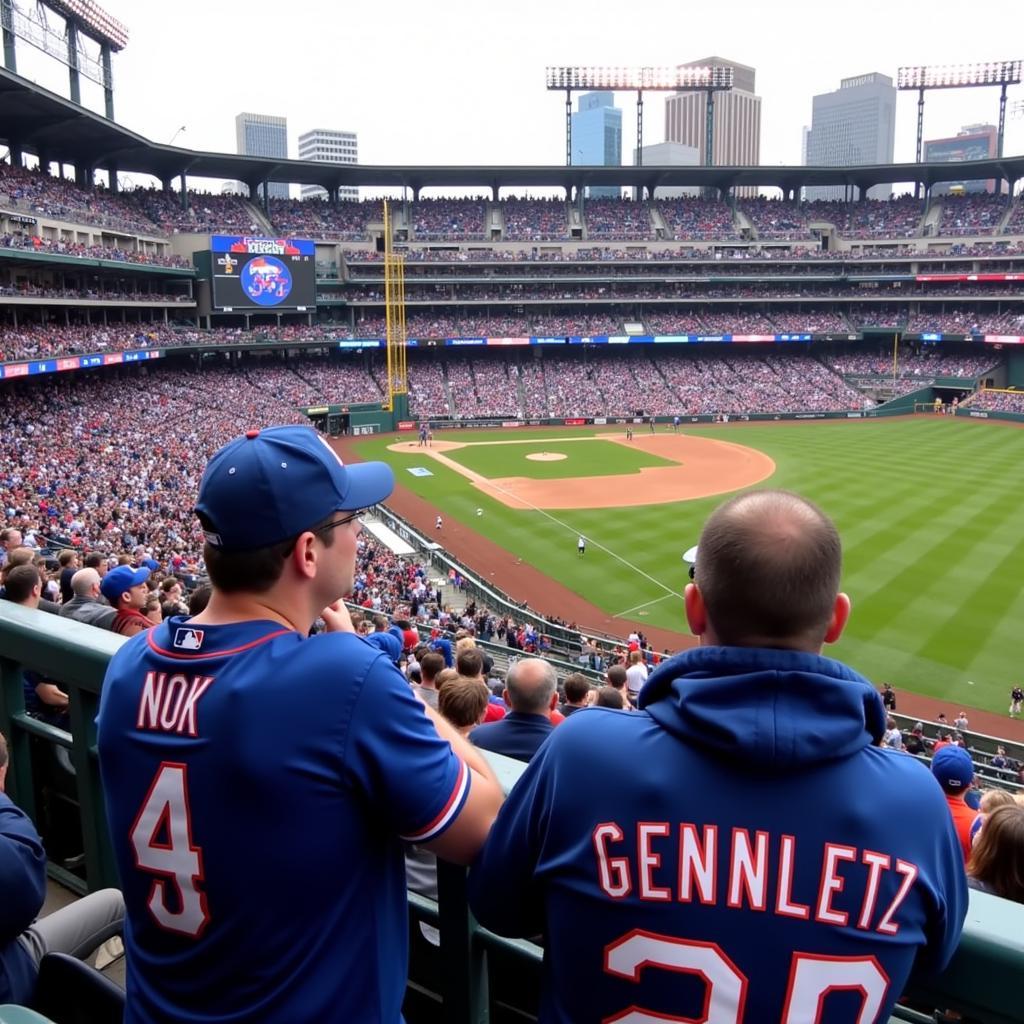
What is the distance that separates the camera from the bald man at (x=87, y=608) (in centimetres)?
617

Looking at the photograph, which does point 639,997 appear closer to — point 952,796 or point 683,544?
point 952,796

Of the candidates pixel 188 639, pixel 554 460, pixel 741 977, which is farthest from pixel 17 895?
pixel 554 460

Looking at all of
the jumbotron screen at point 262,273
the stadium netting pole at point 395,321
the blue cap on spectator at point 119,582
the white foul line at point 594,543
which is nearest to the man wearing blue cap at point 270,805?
the blue cap on spectator at point 119,582

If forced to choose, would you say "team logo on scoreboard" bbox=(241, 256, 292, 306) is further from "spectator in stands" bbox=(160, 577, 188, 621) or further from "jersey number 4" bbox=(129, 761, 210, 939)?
"jersey number 4" bbox=(129, 761, 210, 939)

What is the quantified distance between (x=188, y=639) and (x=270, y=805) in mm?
503

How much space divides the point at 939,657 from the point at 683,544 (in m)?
10.9

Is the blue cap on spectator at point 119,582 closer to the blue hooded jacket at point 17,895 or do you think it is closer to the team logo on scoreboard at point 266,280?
the blue hooded jacket at point 17,895

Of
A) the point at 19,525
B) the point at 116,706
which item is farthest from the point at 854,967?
the point at 19,525

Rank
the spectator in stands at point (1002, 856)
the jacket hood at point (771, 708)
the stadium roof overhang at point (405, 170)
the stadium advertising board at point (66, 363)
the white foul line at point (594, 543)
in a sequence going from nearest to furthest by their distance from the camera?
the jacket hood at point (771, 708)
the spectator in stands at point (1002, 856)
the white foul line at point (594, 543)
the stadium advertising board at point (66, 363)
the stadium roof overhang at point (405, 170)

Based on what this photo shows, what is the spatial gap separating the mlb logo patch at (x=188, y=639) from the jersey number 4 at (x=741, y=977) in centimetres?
127

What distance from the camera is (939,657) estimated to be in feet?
72.8

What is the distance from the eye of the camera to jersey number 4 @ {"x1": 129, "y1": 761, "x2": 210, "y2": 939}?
2.25 meters

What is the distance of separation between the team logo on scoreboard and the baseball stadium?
0.19 m

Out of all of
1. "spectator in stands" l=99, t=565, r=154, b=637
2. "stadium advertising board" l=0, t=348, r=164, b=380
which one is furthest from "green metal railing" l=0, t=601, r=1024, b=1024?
"stadium advertising board" l=0, t=348, r=164, b=380
